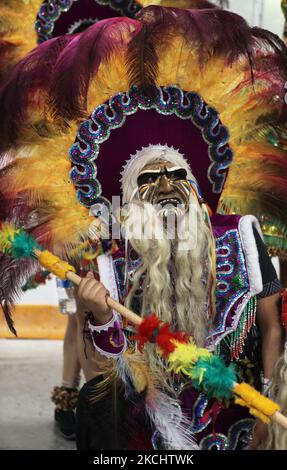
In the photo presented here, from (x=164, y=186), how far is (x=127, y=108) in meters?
0.28

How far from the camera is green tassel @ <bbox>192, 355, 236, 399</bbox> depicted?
1984mm

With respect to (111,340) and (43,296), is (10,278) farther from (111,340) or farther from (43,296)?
(43,296)

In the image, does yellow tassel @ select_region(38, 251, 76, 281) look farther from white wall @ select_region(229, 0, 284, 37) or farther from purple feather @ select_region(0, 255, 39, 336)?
white wall @ select_region(229, 0, 284, 37)

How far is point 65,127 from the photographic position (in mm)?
2418

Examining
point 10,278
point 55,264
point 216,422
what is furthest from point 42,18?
point 216,422

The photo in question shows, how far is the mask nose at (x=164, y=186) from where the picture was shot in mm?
2293

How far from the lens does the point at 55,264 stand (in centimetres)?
225

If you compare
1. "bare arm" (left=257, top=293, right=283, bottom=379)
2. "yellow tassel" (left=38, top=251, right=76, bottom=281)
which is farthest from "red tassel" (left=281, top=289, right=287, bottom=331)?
"yellow tassel" (left=38, top=251, right=76, bottom=281)

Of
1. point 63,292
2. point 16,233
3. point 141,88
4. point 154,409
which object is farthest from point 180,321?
point 63,292

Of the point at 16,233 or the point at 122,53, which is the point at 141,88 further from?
the point at 16,233

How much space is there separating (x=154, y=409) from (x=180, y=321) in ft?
0.88

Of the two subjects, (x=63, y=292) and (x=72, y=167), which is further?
(x=63, y=292)
